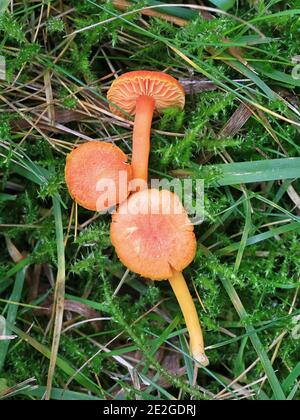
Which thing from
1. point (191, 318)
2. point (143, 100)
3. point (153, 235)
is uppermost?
point (143, 100)

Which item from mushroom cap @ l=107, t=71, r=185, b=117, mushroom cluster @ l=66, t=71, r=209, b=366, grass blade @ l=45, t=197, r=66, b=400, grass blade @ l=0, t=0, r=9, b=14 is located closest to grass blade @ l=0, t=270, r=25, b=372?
grass blade @ l=45, t=197, r=66, b=400

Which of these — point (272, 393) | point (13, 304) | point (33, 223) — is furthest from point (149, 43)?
point (272, 393)

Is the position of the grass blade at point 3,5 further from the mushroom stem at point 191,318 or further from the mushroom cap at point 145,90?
the mushroom stem at point 191,318

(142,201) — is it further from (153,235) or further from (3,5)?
(3,5)

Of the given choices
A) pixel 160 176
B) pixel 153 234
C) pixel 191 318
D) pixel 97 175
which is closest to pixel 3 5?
pixel 97 175
